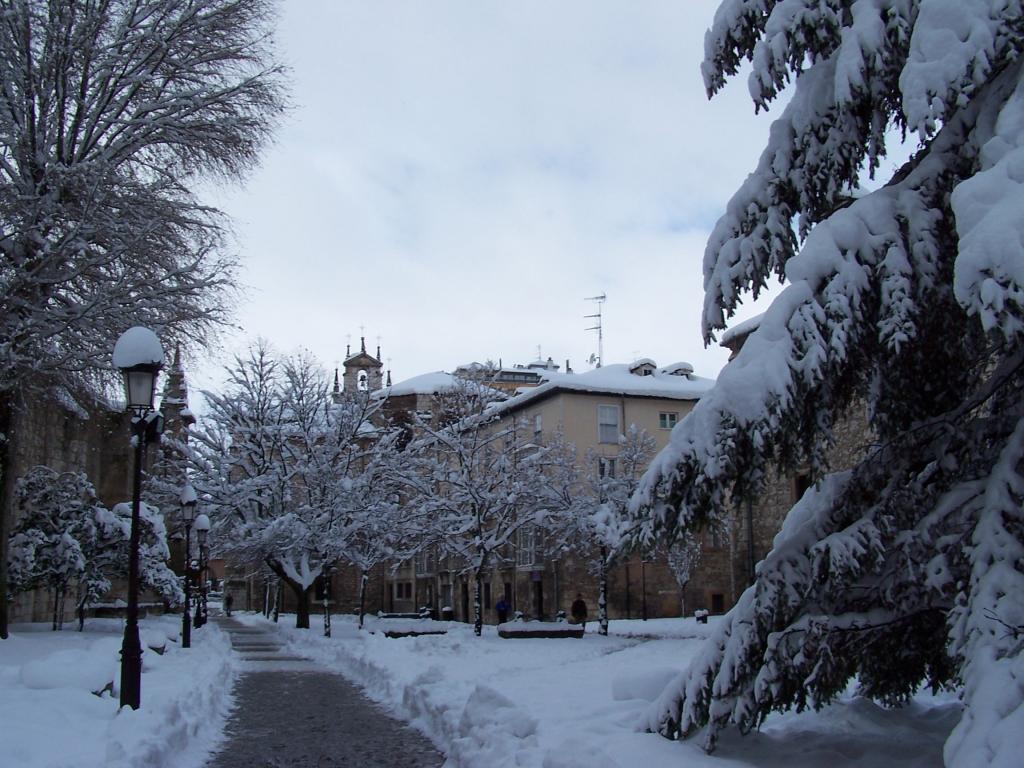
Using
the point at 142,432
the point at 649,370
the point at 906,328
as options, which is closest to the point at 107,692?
the point at 142,432

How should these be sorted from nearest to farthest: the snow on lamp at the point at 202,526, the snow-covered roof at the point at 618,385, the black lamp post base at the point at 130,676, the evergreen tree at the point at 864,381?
the evergreen tree at the point at 864,381
the black lamp post base at the point at 130,676
the snow on lamp at the point at 202,526
the snow-covered roof at the point at 618,385

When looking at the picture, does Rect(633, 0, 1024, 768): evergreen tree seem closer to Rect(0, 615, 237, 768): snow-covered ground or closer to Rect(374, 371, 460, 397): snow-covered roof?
Rect(0, 615, 237, 768): snow-covered ground

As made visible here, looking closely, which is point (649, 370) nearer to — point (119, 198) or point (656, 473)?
point (119, 198)

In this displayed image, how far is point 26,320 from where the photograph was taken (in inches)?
571

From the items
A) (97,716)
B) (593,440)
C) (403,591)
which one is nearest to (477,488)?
(593,440)

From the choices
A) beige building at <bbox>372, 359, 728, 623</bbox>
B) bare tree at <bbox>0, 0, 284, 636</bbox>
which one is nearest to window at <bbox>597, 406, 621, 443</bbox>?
beige building at <bbox>372, 359, 728, 623</bbox>

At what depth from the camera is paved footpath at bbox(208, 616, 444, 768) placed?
8.52 m

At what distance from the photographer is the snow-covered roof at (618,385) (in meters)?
45.1

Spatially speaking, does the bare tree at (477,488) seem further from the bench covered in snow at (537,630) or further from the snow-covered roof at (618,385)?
the snow-covered roof at (618,385)

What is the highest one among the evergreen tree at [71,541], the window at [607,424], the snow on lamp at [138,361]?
the window at [607,424]

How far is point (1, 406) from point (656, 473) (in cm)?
1409

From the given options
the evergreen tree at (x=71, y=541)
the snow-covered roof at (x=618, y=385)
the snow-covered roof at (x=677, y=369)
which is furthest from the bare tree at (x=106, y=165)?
the snow-covered roof at (x=677, y=369)

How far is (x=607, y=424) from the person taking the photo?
45625 mm

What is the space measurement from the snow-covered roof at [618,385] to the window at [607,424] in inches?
35.4
